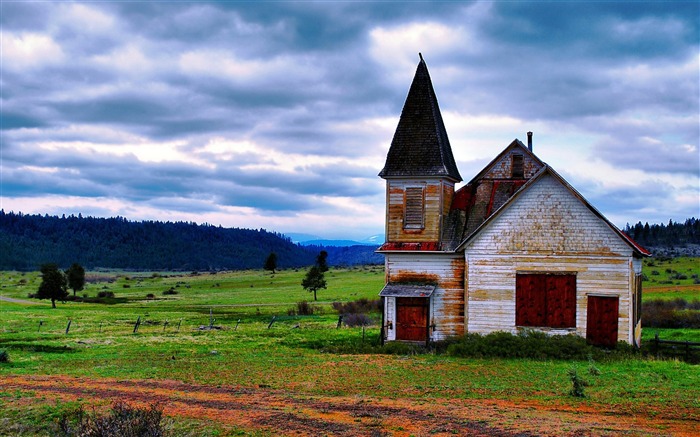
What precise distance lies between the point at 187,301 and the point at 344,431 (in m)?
62.7

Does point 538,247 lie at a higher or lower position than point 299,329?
higher

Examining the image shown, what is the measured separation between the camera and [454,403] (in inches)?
663

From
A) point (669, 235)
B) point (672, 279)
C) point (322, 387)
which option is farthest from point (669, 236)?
point (322, 387)

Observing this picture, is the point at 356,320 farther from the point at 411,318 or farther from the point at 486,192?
the point at 486,192

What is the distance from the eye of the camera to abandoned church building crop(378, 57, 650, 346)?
26.3 m

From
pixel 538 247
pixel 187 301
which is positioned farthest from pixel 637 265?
pixel 187 301

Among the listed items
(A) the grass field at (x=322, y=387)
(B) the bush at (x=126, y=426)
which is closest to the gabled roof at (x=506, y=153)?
(A) the grass field at (x=322, y=387)

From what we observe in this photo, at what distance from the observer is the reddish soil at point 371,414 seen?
1387 centimetres

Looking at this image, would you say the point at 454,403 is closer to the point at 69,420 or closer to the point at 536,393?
the point at 536,393

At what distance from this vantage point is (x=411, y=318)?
2923 cm

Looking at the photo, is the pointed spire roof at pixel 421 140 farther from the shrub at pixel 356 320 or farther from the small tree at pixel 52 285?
the small tree at pixel 52 285

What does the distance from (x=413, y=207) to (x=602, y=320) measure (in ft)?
31.5

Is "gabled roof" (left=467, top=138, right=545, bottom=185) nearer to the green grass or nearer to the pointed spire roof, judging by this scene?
the pointed spire roof

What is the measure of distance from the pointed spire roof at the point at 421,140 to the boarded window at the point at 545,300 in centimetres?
632
